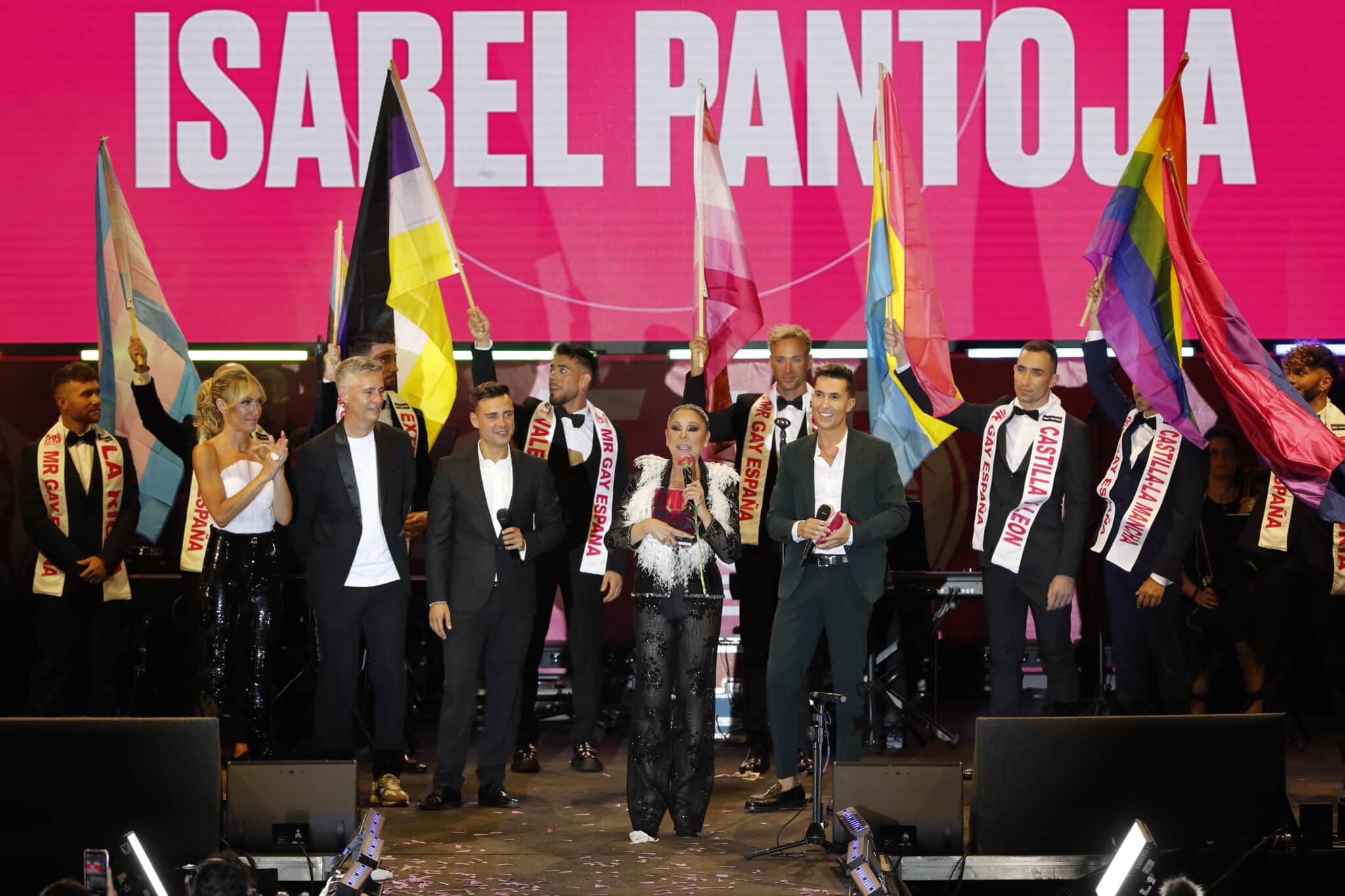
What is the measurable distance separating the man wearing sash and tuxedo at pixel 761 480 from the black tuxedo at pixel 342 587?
147 centimetres

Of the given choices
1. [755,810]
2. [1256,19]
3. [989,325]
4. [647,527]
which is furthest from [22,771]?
[1256,19]

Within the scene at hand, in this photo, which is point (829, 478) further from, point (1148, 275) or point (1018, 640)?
point (1148, 275)

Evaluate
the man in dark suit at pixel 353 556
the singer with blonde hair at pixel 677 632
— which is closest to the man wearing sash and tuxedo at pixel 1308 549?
the singer with blonde hair at pixel 677 632

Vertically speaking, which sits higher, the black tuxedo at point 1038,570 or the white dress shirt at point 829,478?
the white dress shirt at point 829,478

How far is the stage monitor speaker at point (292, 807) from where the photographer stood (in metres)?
4.43

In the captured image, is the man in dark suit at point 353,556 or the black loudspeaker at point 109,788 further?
the man in dark suit at point 353,556

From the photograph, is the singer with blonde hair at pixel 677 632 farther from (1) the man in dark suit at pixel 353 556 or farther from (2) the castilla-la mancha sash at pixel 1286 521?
(2) the castilla-la mancha sash at pixel 1286 521

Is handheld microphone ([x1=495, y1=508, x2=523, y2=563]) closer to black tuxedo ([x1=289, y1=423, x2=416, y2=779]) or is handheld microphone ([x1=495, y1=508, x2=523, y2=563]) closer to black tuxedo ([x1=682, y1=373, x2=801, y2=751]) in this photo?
black tuxedo ([x1=289, y1=423, x2=416, y2=779])

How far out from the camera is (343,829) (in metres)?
4.43

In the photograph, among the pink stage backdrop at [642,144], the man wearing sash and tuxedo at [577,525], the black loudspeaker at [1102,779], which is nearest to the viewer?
the black loudspeaker at [1102,779]

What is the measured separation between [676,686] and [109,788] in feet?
6.18

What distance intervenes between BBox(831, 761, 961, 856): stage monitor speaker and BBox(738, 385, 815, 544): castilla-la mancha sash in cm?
191

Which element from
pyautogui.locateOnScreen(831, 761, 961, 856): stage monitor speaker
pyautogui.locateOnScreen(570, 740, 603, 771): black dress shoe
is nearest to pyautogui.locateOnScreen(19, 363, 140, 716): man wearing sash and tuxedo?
pyautogui.locateOnScreen(570, 740, 603, 771): black dress shoe

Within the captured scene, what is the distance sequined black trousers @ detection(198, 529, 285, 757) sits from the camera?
5.41m
